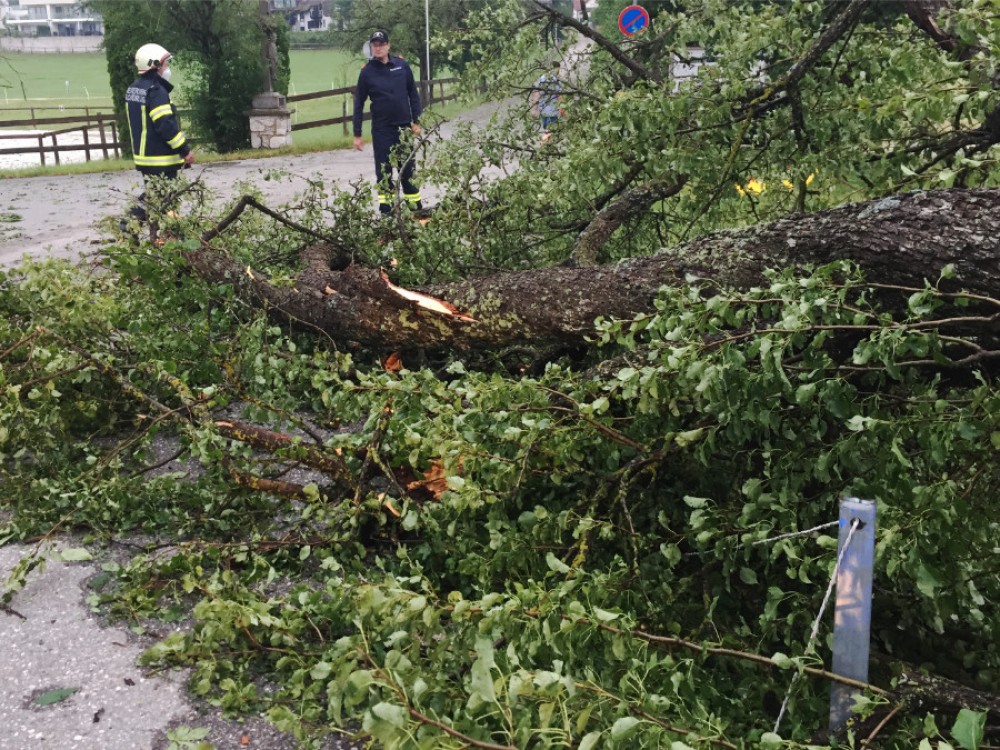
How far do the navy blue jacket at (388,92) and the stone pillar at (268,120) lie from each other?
11250 mm

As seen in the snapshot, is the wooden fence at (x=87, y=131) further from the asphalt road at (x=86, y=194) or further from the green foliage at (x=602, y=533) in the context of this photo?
the green foliage at (x=602, y=533)

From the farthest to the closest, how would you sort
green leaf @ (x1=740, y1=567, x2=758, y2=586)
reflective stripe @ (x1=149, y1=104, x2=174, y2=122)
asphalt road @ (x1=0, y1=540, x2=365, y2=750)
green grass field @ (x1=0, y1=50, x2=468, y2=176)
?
green grass field @ (x1=0, y1=50, x2=468, y2=176) → reflective stripe @ (x1=149, y1=104, x2=174, y2=122) → asphalt road @ (x1=0, y1=540, x2=365, y2=750) → green leaf @ (x1=740, y1=567, x2=758, y2=586)

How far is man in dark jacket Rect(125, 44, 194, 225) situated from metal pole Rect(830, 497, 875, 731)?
7990 millimetres

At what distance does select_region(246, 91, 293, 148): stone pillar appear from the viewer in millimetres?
20766

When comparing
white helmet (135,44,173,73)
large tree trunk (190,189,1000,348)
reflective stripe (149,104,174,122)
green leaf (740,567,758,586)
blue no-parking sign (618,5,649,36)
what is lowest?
green leaf (740,567,758,586)

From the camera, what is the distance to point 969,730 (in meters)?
1.47

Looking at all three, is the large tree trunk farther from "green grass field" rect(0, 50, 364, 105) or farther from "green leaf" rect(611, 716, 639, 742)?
"green grass field" rect(0, 50, 364, 105)

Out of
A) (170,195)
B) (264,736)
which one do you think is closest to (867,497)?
(264,736)

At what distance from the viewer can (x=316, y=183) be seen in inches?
221

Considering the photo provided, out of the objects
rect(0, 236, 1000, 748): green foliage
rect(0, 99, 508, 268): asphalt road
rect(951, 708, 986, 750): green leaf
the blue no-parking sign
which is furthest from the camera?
the blue no-parking sign

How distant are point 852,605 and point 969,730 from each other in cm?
33

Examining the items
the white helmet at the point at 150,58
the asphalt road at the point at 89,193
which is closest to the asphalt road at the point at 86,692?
the asphalt road at the point at 89,193

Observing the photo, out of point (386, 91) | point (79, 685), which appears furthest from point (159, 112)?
point (79, 685)

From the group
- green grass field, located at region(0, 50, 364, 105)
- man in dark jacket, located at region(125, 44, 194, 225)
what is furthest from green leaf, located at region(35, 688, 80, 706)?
green grass field, located at region(0, 50, 364, 105)
